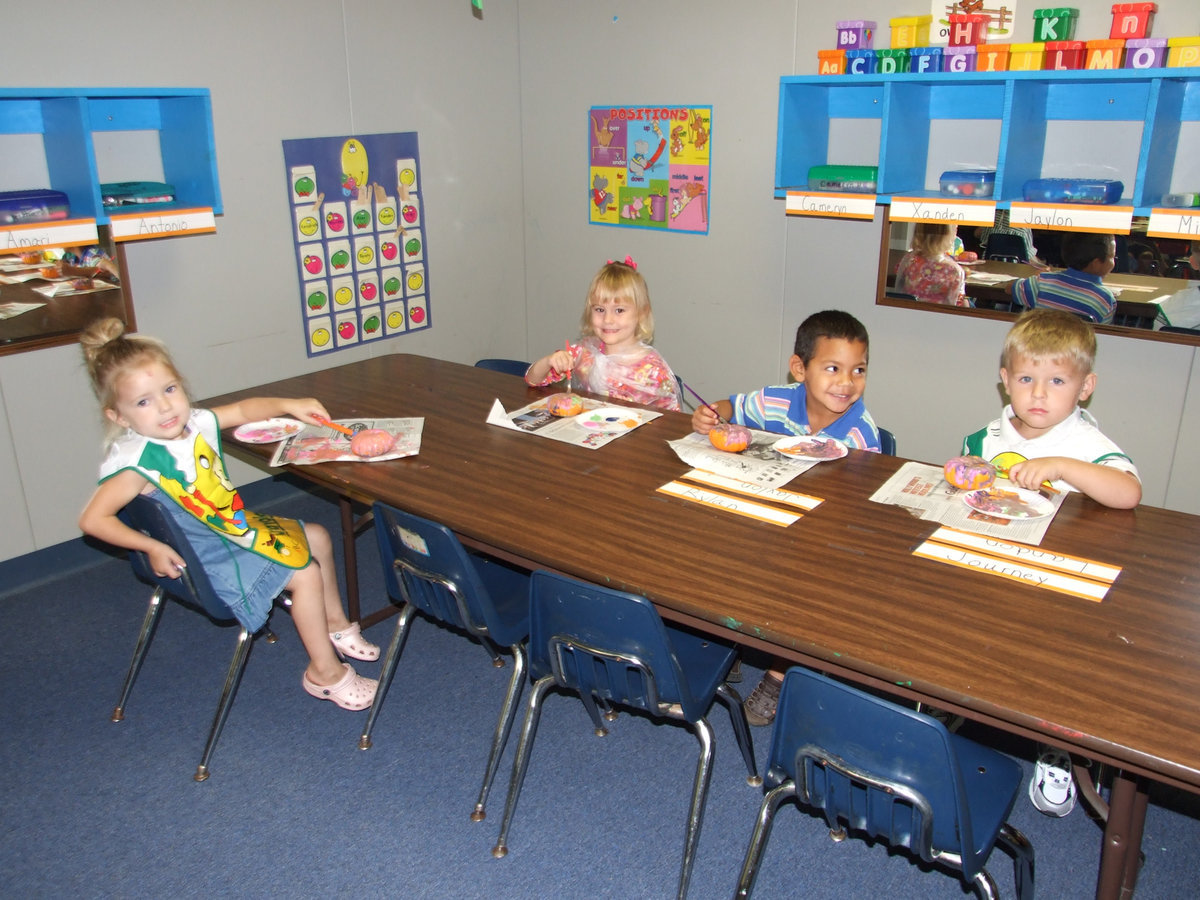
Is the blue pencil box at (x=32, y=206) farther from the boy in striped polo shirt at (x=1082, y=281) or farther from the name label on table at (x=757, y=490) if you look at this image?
the boy in striped polo shirt at (x=1082, y=281)

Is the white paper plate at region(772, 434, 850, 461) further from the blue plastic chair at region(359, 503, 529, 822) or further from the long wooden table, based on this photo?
the blue plastic chair at region(359, 503, 529, 822)

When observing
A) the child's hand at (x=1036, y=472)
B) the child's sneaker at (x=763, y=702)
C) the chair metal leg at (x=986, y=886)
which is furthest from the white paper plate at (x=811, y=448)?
the chair metal leg at (x=986, y=886)

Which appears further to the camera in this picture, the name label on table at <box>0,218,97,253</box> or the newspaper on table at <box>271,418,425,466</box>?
the name label on table at <box>0,218,97,253</box>

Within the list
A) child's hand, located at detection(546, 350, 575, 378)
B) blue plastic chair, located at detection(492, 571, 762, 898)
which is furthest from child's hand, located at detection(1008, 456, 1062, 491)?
child's hand, located at detection(546, 350, 575, 378)

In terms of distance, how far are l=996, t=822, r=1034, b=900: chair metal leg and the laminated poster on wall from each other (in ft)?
9.28

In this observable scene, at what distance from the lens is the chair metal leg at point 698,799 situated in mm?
1886

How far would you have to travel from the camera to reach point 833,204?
3.28 metres

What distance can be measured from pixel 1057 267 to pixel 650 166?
1.76 m

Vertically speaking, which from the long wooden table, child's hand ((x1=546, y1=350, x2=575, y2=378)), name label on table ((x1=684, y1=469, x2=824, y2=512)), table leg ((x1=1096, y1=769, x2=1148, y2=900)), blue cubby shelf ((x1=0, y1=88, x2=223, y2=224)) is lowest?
table leg ((x1=1096, y1=769, x2=1148, y2=900))

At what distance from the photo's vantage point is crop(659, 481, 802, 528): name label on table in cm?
198

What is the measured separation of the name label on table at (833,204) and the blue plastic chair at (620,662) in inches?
71.8

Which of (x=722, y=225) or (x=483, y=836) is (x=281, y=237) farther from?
(x=483, y=836)

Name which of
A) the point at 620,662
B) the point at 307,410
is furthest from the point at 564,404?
the point at 620,662

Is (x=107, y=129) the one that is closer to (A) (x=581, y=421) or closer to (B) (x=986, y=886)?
(A) (x=581, y=421)
